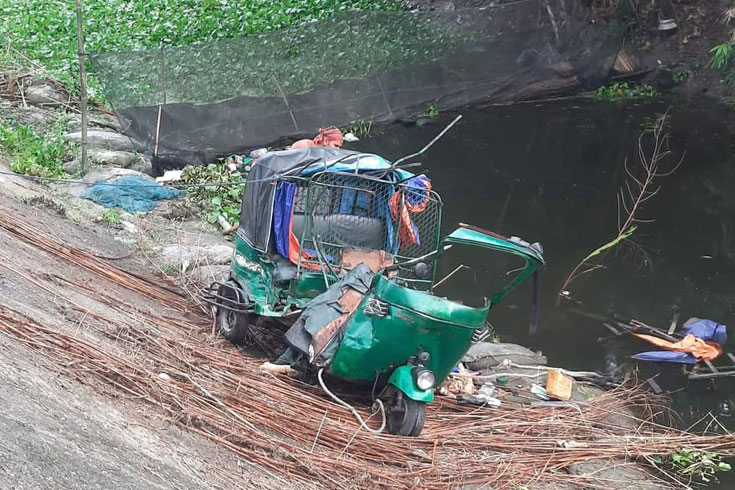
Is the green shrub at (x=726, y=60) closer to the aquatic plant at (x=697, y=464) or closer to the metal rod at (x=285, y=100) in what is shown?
the metal rod at (x=285, y=100)

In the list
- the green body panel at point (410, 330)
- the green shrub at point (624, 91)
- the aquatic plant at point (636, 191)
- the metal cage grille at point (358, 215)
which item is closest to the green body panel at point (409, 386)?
the green body panel at point (410, 330)

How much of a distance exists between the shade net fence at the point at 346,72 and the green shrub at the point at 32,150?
104cm

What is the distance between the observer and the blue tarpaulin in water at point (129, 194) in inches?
424

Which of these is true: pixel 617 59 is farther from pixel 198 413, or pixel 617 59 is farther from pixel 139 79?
pixel 198 413

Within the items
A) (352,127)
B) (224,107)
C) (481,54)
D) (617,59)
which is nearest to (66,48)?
(224,107)

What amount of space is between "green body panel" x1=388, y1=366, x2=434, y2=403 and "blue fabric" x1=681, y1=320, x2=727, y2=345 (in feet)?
15.2

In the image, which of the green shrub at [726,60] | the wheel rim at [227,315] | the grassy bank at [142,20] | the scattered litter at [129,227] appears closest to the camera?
the wheel rim at [227,315]

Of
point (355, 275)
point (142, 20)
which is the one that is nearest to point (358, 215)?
point (355, 275)

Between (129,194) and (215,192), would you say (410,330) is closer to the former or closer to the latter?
(129,194)

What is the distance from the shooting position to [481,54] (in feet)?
57.3

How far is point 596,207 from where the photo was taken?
13844 mm

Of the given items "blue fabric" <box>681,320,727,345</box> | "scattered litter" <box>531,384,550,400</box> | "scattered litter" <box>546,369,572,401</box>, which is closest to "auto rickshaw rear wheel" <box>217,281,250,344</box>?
"scattered litter" <box>531,384,550,400</box>

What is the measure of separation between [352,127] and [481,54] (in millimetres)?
3396

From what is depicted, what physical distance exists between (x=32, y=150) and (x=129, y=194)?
150 centimetres
